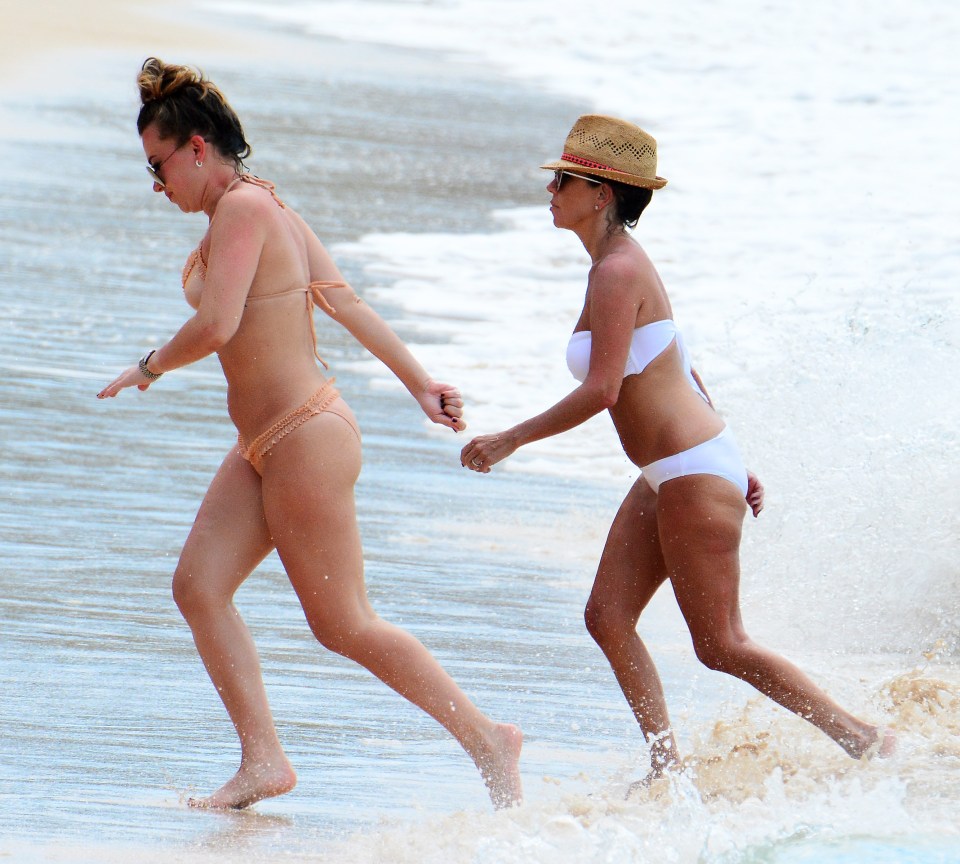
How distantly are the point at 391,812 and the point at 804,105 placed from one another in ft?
76.8

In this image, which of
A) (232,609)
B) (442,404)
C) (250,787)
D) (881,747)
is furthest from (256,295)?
(881,747)

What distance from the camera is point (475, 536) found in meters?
7.24

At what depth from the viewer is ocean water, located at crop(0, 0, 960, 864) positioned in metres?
4.29

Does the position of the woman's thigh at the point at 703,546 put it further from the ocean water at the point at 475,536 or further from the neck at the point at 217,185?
the neck at the point at 217,185

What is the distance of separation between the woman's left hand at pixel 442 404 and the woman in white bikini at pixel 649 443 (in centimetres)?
12

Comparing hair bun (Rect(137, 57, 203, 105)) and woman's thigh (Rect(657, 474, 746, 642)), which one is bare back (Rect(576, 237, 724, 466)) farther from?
hair bun (Rect(137, 57, 203, 105))

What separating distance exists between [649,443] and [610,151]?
741 mm

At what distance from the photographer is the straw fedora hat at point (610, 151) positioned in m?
4.57

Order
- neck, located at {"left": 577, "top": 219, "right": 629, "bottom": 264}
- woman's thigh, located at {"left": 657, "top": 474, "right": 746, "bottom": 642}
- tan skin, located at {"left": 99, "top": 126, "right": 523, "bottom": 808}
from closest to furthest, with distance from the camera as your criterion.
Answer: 1. tan skin, located at {"left": 99, "top": 126, "right": 523, "bottom": 808}
2. woman's thigh, located at {"left": 657, "top": 474, "right": 746, "bottom": 642}
3. neck, located at {"left": 577, "top": 219, "right": 629, "bottom": 264}

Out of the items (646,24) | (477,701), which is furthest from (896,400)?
(646,24)

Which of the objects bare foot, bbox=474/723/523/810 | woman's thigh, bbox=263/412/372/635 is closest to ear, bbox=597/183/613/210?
woman's thigh, bbox=263/412/372/635

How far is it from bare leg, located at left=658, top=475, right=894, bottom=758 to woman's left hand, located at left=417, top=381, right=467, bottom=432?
550mm

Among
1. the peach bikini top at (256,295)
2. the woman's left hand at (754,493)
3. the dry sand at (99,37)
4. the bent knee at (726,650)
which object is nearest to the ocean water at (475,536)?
the bent knee at (726,650)

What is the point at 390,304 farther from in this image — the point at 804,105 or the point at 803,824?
the point at 804,105
